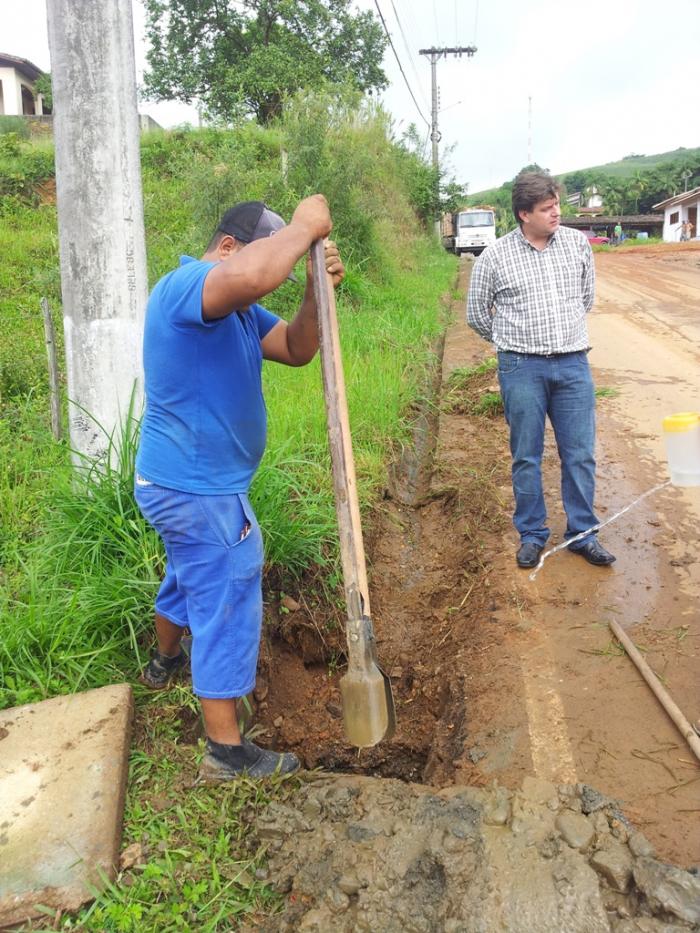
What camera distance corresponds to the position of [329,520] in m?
3.80

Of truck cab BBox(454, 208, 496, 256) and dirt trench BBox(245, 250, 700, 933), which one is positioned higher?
truck cab BBox(454, 208, 496, 256)

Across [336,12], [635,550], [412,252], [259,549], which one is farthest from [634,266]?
[259,549]

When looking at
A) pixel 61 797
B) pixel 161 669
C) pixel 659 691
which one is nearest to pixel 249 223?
pixel 161 669

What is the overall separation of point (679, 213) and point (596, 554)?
165 feet

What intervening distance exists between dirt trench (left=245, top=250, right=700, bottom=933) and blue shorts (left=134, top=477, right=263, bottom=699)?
45cm

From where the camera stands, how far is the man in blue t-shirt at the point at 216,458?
7.13ft

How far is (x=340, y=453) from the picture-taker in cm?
227

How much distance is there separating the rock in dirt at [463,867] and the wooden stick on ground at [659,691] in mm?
675

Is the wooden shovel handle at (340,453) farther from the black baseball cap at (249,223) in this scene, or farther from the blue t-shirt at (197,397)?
the blue t-shirt at (197,397)

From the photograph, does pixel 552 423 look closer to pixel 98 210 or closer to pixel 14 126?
pixel 98 210

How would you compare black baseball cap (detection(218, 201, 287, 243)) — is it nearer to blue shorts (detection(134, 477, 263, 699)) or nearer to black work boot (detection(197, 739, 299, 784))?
blue shorts (detection(134, 477, 263, 699))

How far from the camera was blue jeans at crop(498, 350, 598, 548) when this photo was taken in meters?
3.81

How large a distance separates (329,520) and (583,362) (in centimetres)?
149

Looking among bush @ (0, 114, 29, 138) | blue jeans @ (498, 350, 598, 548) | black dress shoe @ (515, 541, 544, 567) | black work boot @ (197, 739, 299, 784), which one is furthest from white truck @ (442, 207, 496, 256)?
black work boot @ (197, 739, 299, 784)
